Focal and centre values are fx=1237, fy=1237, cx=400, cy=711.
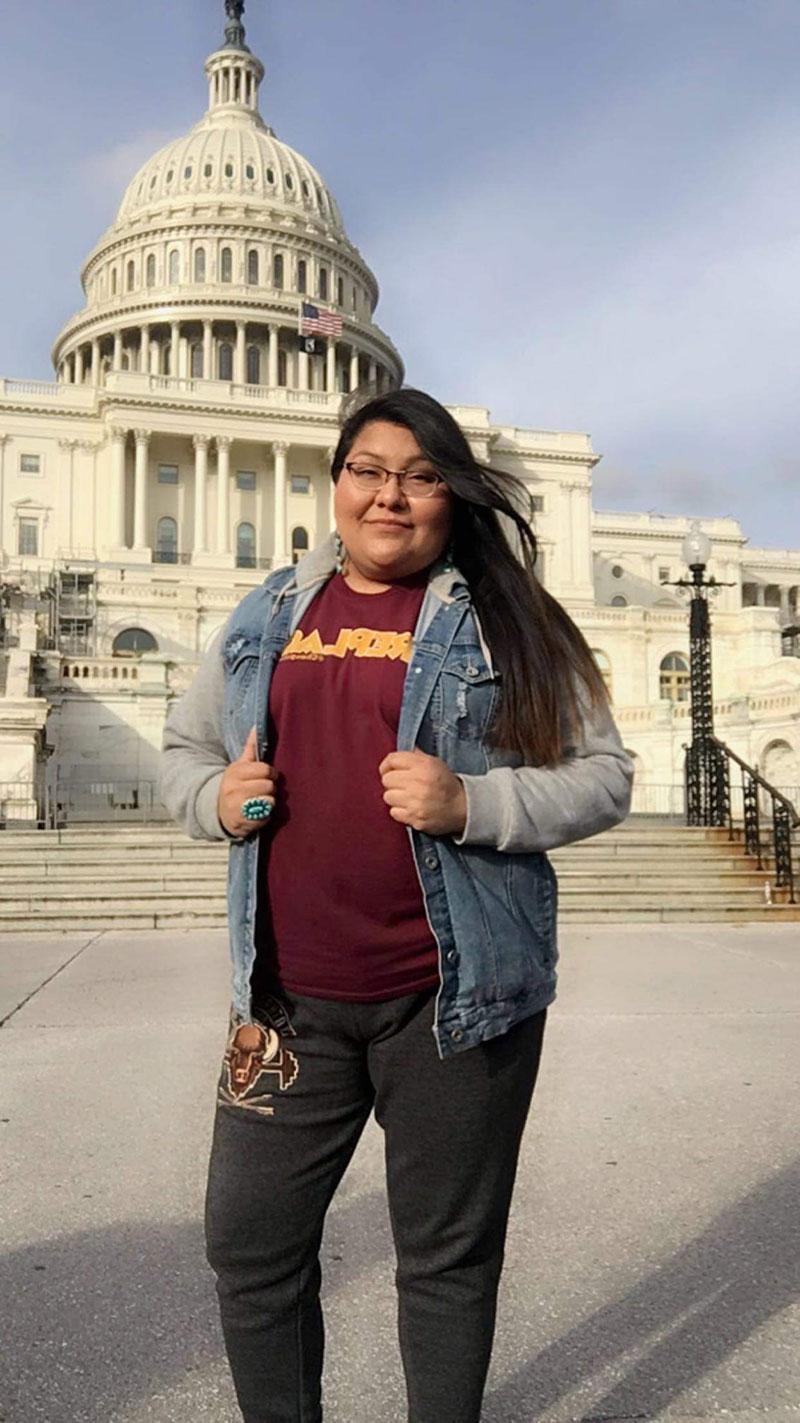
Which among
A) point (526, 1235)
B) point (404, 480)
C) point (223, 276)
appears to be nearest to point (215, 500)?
point (223, 276)

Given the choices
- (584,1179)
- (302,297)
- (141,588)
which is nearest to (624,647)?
(141,588)

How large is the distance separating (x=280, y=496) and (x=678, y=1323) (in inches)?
2563

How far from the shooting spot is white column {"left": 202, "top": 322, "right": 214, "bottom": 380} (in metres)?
78.2

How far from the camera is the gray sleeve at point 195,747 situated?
2.45 meters

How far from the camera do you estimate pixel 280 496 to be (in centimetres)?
6644

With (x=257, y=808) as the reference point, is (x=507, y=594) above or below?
above

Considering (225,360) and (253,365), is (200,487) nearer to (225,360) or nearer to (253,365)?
(225,360)

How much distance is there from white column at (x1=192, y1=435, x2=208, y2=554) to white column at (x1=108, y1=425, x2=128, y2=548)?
3842 mm

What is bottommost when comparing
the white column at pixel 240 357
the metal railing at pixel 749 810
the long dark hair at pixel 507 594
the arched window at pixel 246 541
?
the metal railing at pixel 749 810

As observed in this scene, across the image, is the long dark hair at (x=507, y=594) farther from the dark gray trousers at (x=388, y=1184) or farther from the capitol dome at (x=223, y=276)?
the capitol dome at (x=223, y=276)

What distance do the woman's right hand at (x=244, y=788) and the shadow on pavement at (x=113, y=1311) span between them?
Result: 134cm

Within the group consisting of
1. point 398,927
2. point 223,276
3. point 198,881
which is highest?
point 223,276

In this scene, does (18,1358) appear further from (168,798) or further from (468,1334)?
(168,798)

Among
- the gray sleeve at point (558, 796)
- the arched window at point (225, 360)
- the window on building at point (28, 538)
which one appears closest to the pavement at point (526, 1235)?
the gray sleeve at point (558, 796)
